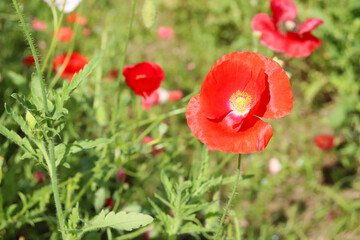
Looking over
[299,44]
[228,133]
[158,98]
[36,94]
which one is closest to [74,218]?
[36,94]

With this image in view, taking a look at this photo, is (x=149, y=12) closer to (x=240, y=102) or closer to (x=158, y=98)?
(x=240, y=102)

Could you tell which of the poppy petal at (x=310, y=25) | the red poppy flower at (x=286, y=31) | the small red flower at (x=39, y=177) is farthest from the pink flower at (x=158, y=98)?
the poppy petal at (x=310, y=25)

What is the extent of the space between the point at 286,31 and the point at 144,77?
65cm

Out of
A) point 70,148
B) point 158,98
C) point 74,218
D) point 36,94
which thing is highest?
point 36,94

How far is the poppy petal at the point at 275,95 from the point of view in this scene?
999 millimetres

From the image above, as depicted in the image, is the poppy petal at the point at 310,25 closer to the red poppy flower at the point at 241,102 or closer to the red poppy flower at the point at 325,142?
the red poppy flower at the point at 241,102

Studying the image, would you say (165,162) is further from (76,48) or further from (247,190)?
(76,48)

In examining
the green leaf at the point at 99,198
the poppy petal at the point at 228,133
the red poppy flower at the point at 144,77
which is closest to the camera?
the poppy petal at the point at 228,133

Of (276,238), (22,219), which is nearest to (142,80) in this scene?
(22,219)

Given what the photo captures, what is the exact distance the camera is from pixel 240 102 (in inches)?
41.9

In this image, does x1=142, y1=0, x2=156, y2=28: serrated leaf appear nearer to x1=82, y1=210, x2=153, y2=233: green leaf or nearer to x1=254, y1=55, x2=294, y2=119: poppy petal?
x1=254, y1=55, x2=294, y2=119: poppy petal

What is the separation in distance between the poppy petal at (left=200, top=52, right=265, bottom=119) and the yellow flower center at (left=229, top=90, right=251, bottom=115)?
16mm

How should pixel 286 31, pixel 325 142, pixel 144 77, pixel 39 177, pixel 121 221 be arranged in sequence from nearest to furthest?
pixel 121 221 < pixel 144 77 < pixel 286 31 < pixel 39 177 < pixel 325 142

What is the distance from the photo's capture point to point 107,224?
996mm
